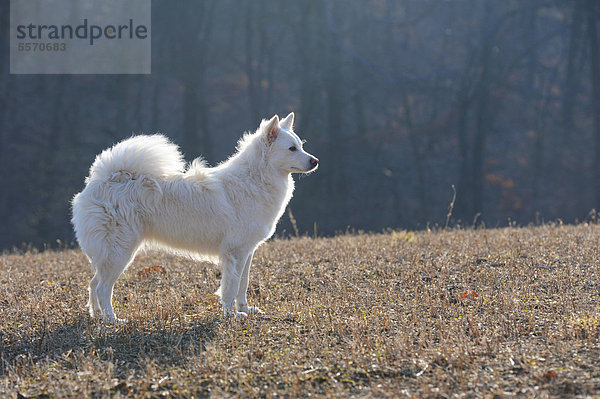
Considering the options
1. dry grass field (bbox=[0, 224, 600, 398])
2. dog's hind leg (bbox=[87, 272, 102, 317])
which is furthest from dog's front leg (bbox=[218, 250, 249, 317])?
dog's hind leg (bbox=[87, 272, 102, 317])

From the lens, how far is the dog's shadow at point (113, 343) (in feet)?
13.6

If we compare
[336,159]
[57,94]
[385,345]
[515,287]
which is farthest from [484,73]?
[385,345]

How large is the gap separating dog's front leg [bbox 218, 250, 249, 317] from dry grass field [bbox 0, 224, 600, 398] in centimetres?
20

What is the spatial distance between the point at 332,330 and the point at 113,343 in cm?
174

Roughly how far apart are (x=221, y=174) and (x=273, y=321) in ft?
5.48

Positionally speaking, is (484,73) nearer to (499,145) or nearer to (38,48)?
(499,145)

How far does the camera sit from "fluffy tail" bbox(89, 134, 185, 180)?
221 inches

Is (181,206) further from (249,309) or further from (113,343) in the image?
(113,343)

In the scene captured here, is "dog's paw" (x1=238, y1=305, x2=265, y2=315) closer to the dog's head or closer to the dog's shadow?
the dog's shadow

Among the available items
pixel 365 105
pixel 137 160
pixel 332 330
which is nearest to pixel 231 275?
pixel 332 330

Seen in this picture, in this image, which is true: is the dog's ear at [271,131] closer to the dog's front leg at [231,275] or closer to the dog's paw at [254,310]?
the dog's front leg at [231,275]

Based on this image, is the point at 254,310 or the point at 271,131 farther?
the point at 271,131

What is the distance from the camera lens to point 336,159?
74.4 feet

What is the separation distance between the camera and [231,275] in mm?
5520
